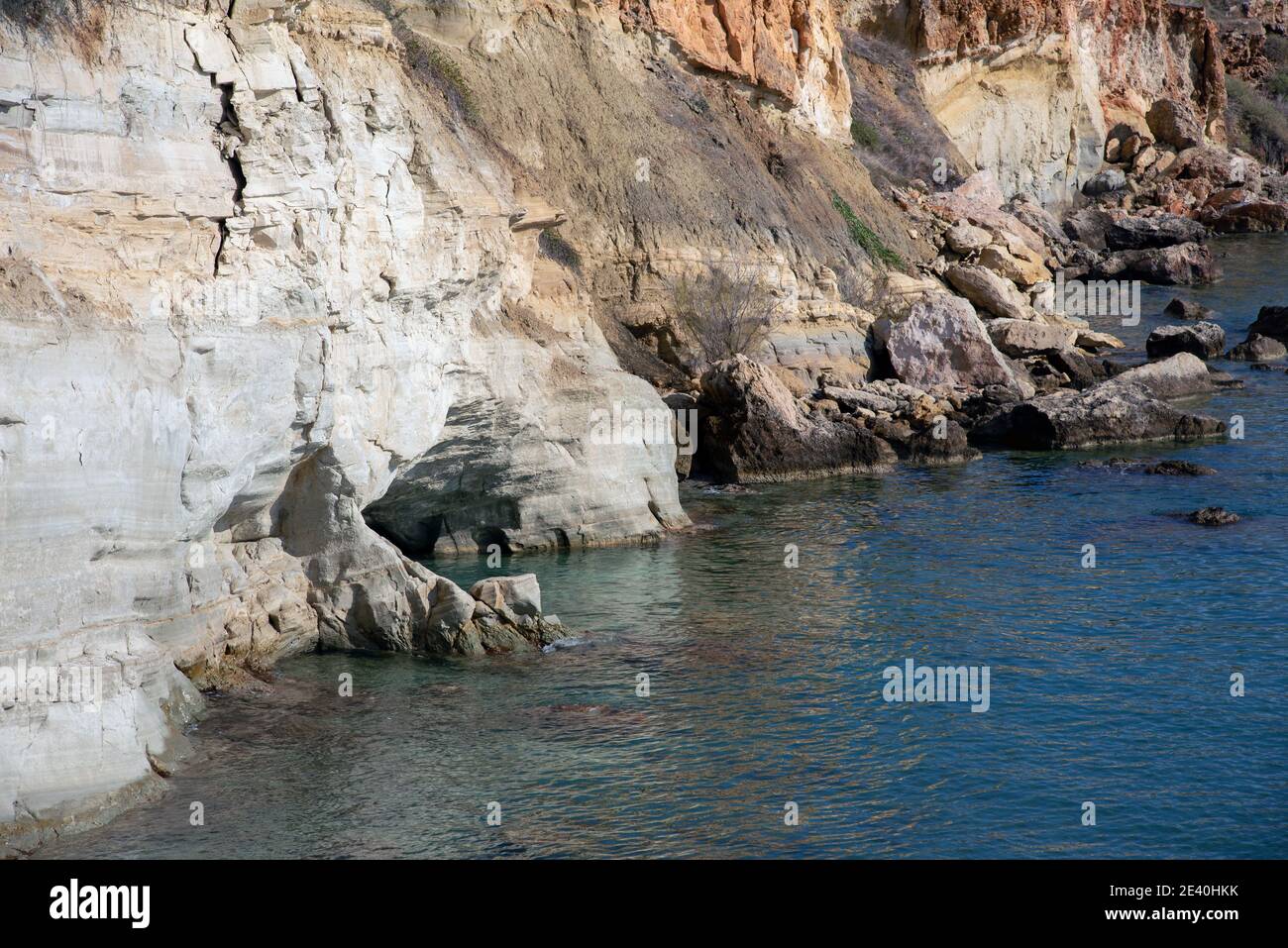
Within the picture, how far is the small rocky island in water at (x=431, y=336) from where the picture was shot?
35.2 feet

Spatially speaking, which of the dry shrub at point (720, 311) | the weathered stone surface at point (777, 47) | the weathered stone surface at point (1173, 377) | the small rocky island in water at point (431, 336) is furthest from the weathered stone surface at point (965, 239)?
the dry shrub at point (720, 311)

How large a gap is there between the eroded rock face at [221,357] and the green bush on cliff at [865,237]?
18221 millimetres

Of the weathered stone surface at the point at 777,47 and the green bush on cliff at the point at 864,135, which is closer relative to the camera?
the weathered stone surface at the point at 777,47

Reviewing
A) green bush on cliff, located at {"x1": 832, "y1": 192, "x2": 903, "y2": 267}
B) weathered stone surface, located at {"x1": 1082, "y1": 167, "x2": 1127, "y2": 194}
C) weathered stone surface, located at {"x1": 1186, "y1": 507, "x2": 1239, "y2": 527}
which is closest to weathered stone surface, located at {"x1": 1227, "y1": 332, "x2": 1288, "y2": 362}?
green bush on cliff, located at {"x1": 832, "y1": 192, "x2": 903, "y2": 267}

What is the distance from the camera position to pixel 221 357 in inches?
481

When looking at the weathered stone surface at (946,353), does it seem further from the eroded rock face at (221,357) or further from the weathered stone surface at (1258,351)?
the eroded rock face at (221,357)

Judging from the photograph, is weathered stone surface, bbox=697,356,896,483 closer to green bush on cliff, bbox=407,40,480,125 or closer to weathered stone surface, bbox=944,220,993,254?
green bush on cliff, bbox=407,40,480,125

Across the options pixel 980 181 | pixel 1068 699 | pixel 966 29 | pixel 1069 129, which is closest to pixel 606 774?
pixel 1068 699

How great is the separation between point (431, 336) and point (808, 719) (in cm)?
648

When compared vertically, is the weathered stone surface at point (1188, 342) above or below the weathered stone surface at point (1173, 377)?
above

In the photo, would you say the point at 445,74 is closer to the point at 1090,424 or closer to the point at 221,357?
the point at 1090,424

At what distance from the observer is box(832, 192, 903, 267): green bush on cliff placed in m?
35.4

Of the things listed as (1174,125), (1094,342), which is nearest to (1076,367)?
(1094,342)
